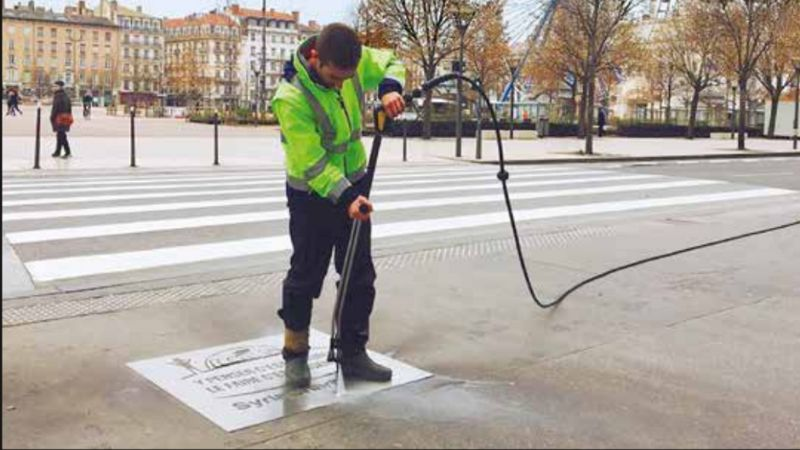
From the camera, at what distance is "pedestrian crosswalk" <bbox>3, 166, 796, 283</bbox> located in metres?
7.99

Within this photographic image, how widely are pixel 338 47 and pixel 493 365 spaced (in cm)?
189

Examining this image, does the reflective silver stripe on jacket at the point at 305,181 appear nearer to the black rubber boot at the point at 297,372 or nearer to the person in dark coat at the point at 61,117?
the black rubber boot at the point at 297,372

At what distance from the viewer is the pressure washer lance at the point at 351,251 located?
4.21m

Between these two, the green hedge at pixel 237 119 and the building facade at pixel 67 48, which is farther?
the building facade at pixel 67 48

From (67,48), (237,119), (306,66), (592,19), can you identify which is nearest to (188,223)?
(306,66)

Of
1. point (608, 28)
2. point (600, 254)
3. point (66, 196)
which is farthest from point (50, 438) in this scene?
point (608, 28)

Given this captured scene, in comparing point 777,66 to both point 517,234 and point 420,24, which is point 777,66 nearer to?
point 420,24

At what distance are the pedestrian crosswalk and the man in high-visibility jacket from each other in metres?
3.04

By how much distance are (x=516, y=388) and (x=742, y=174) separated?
1804 cm

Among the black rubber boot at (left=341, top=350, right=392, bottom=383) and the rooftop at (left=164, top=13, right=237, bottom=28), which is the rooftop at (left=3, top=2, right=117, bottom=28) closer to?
the rooftop at (left=164, top=13, right=237, bottom=28)

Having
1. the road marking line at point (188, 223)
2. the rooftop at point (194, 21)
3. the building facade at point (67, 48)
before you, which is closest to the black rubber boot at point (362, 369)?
the road marking line at point (188, 223)

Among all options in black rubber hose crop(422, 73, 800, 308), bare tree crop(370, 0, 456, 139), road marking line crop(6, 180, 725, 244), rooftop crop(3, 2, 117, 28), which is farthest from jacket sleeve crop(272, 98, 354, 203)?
rooftop crop(3, 2, 117, 28)

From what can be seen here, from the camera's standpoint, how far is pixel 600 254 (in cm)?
852

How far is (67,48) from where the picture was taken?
499 ft
